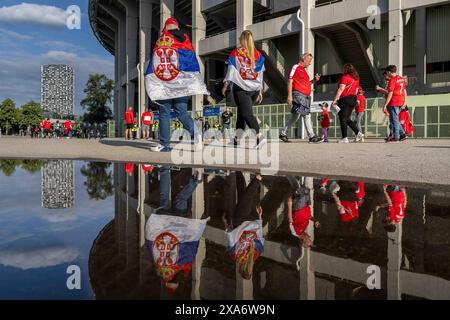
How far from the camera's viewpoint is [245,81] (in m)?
7.29

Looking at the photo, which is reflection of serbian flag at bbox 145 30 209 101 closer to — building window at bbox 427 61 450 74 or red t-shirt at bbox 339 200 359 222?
red t-shirt at bbox 339 200 359 222

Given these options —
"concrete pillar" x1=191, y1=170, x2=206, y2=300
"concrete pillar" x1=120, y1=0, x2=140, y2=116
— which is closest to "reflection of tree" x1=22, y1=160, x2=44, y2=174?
"concrete pillar" x1=191, y1=170, x2=206, y2=300

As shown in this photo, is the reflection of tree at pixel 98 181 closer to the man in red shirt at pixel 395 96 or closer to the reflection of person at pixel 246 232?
the reflection of person at pixel 246 232

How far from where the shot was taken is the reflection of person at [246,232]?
1.66 meters

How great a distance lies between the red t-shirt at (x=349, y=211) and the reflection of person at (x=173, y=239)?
88 cm

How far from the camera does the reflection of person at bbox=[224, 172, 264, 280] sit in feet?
5.45

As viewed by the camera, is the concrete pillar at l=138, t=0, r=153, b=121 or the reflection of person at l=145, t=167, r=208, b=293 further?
the concrete pillar at l=138, t=0, r=153, b=121

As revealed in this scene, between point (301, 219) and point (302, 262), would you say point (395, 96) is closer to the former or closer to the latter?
point (301, 219)

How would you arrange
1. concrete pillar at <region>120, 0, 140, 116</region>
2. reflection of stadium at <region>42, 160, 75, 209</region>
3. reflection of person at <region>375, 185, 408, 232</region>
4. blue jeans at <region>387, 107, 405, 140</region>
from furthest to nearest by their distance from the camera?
concrete pillar at <region>120, 0, 140, 116</region>, blue jeans at <region>387, 107, 405, 140</region>, reflection of stadium at <region>42, 160, 75, 209</region>, reflection of person at <region>375, 185, 408, 232</region>

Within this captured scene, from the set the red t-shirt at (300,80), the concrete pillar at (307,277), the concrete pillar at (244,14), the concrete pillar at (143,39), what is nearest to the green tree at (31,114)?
the concrete pillar at (143,39)

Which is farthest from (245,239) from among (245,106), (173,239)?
(245,106)
